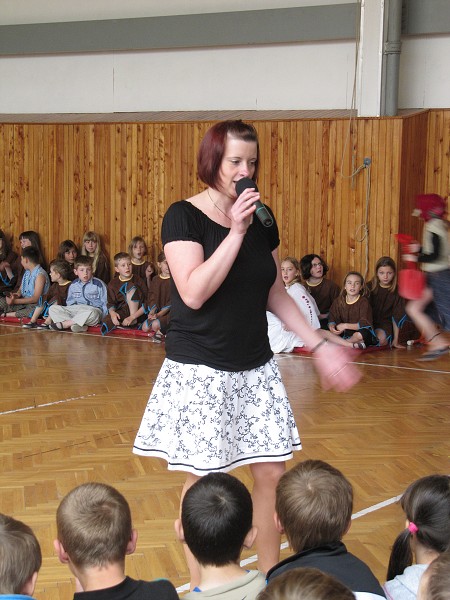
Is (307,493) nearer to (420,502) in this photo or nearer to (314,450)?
(420,502)

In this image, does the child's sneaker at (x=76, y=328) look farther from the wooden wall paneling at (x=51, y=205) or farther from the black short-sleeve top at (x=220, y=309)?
the black short-sleeve top at (x=220, y=309)

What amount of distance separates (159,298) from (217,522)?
768cm

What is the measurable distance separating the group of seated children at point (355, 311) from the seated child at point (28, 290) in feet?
10.3

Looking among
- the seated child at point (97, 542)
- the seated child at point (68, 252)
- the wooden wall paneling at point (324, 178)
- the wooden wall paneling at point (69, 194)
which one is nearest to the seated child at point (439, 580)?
the seated child at point (97, 542)

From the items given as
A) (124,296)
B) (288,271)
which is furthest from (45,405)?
(124,296)

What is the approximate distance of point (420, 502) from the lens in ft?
8.36

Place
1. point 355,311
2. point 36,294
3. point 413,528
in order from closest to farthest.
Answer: point 413,528
point 355,311
point 36,294

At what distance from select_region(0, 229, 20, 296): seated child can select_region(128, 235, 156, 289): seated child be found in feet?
6.11

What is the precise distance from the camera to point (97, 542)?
2.19 m

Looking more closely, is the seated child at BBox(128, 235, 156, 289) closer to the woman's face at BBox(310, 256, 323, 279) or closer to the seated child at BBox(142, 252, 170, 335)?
the seated child at BBox(142, 252, 170, 335)

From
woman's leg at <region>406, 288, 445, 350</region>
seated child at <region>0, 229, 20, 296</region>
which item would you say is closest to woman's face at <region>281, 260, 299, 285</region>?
seated child at <region>0, 229, 20, 296</region>

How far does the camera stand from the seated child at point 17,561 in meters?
2.02

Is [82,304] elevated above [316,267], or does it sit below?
below

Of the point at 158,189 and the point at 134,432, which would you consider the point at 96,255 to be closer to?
the point at 158,189
